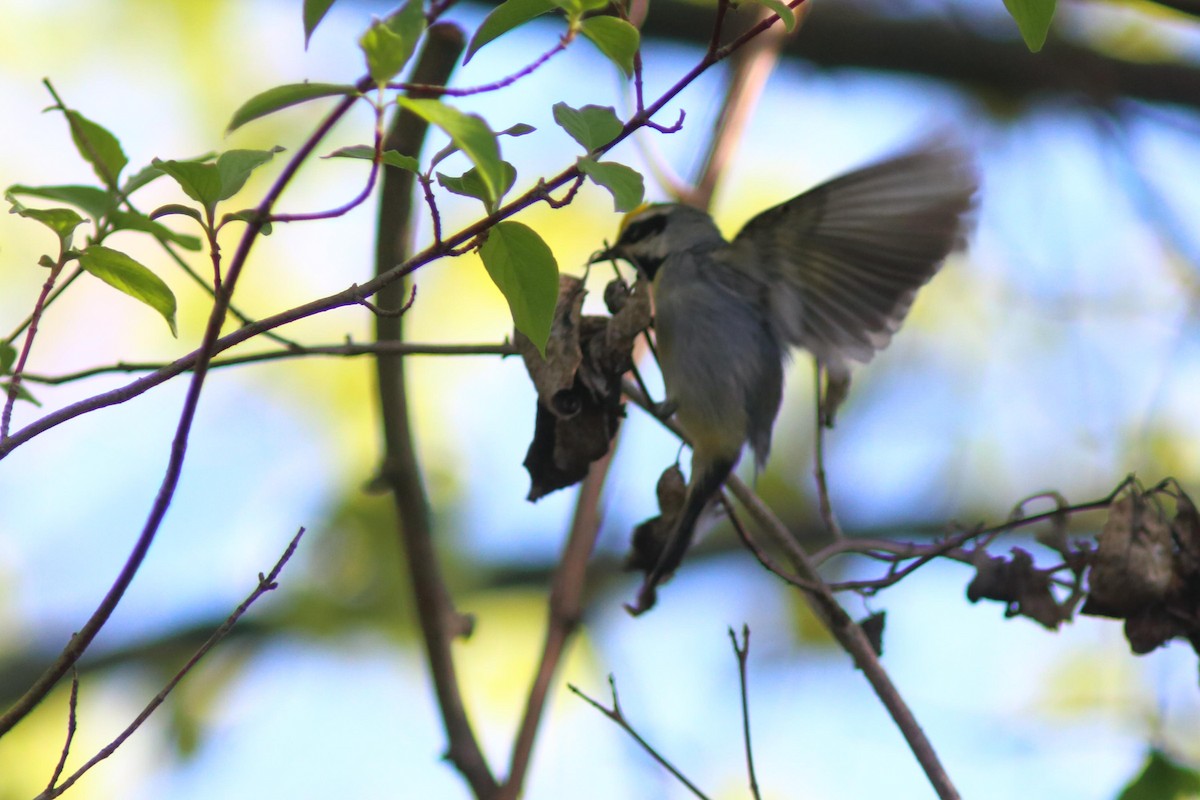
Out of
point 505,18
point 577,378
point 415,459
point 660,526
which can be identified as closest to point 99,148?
point 505,18

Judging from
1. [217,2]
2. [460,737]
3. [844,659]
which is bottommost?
[844,659]

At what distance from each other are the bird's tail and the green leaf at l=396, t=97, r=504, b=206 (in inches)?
65.4

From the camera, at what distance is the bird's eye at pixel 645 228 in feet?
11.9

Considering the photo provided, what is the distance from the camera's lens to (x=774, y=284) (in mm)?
3420

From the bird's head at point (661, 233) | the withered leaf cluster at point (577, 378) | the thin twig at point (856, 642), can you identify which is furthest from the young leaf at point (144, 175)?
the bird's head at point (661, 233)

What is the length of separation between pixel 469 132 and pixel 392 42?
134mm

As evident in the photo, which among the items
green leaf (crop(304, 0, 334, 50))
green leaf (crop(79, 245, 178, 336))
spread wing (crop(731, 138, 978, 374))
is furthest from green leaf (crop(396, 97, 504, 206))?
spread wing (crop(731, 138, 978, 374))

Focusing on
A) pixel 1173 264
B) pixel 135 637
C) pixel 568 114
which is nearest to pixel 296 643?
pixel 135 637

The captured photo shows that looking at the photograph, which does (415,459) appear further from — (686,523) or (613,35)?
(613,35)

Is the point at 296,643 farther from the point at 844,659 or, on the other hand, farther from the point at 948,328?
the point at 948,328

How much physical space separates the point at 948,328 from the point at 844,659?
89.0 inches

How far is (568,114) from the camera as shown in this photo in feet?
5.32

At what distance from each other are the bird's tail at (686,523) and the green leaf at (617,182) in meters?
1.40

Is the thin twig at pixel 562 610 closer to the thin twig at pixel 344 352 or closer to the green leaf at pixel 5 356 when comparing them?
the thin twig at pixel 344 352
